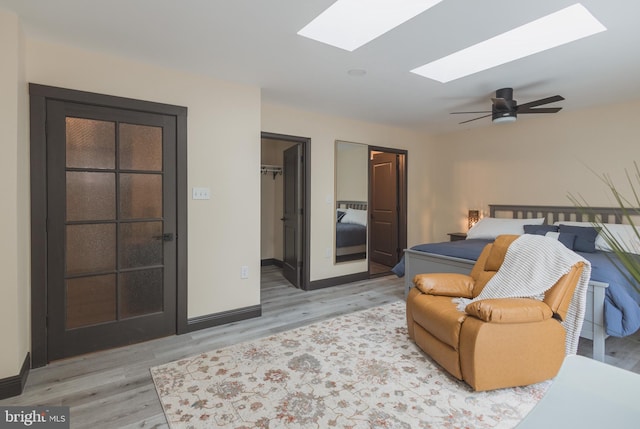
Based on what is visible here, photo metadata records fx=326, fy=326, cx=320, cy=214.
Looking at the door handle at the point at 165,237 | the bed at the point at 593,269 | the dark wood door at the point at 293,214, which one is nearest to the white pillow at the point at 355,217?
the dark wood door at the point at 293,214

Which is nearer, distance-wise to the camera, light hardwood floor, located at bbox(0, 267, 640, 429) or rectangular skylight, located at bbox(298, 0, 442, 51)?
light hardwood floor, located at bbox(0, 267, 640, 429)

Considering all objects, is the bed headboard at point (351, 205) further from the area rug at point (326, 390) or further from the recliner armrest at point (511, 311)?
the recliner armrest at point (511, 311)

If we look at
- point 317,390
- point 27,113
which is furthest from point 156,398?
point 27,113

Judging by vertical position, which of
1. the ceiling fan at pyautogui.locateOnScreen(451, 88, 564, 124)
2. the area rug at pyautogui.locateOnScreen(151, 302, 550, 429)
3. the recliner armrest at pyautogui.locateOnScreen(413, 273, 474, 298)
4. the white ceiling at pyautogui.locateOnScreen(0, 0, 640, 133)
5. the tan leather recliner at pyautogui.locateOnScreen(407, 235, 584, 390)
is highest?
the white ceiling at pyautogui.locateOnScreen(0, 0, 640, 133)

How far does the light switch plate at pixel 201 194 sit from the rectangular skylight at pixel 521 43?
2259mm

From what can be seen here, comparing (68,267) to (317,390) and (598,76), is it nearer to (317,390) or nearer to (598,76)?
(317,390)

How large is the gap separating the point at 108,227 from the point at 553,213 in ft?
17.3

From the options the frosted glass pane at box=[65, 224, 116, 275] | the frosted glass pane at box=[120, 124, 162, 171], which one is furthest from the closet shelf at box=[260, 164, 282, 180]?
the frosted glass pane at box=[65, 224, 116, 275]

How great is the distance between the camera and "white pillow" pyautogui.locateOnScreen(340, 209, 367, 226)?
4844 mm

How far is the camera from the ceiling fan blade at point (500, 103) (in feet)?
10.5

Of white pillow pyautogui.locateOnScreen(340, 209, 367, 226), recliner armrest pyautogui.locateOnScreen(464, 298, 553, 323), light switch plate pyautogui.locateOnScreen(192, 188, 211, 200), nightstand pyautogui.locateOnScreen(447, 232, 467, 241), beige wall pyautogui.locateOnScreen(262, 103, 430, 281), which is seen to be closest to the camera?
recliner armrest pyautogui.locateOnScreen(464, 298, 553, 323)

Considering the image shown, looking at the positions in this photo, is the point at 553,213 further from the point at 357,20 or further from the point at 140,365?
the point at 140,365

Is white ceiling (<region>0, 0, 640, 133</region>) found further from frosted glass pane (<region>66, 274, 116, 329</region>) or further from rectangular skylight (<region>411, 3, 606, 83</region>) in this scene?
frosted glass pane (<region>66, 274, 116, 329</region>)

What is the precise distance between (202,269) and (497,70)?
332 centimetres
